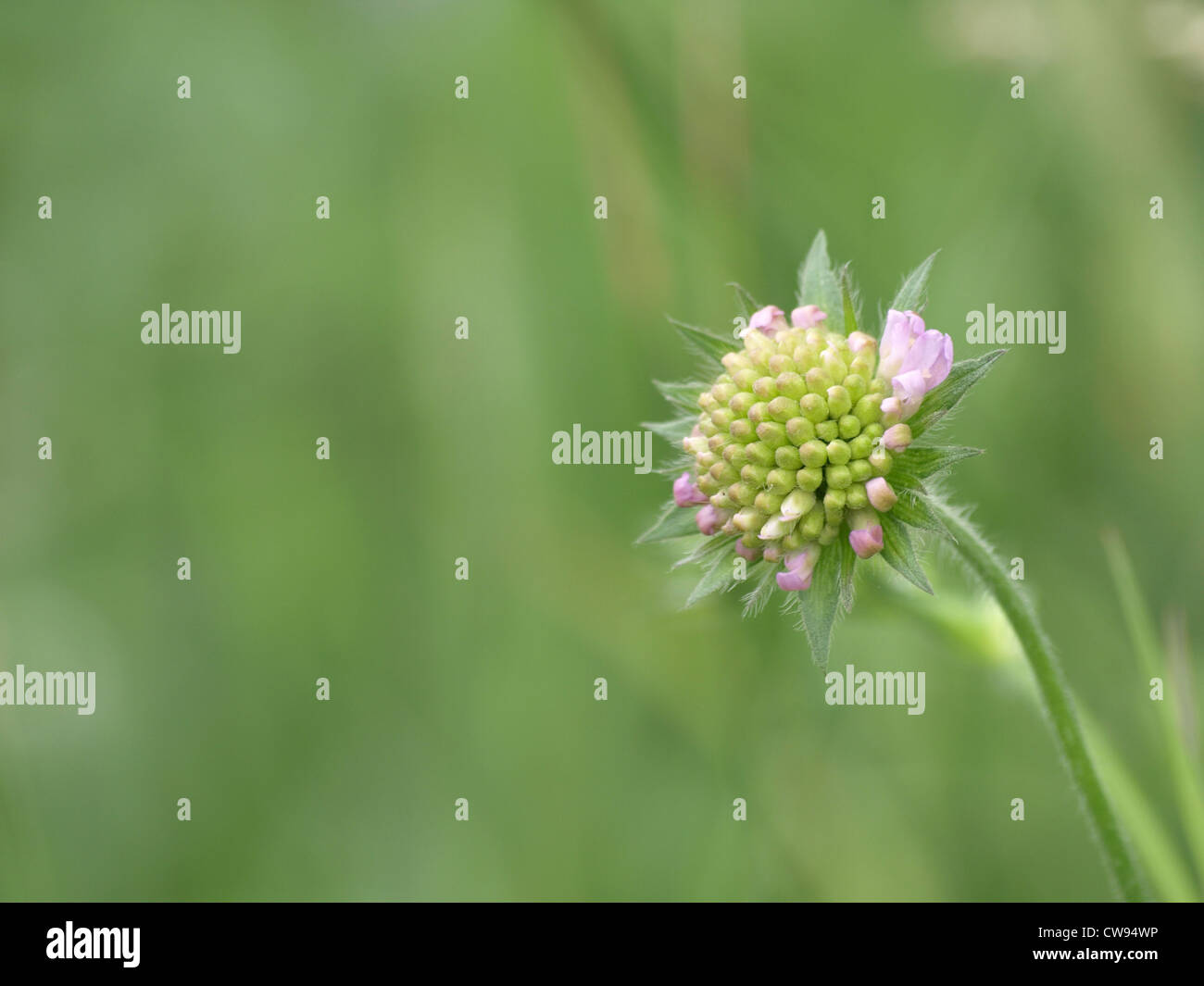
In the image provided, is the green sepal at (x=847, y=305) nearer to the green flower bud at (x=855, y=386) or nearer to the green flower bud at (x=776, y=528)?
the green flower bud at (x=855, y=386)

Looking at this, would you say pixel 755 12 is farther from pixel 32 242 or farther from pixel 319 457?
pixel 32 242

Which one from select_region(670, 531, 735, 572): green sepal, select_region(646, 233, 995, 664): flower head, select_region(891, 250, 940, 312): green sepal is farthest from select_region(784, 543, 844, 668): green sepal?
select_region(891, 250, 940, 312): green sepal

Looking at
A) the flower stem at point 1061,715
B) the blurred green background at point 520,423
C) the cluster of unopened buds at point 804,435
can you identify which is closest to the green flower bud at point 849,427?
the cluster of unopened buds at point 804,435

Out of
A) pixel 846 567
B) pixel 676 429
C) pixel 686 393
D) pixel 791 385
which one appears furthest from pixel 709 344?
pixel 846 567
